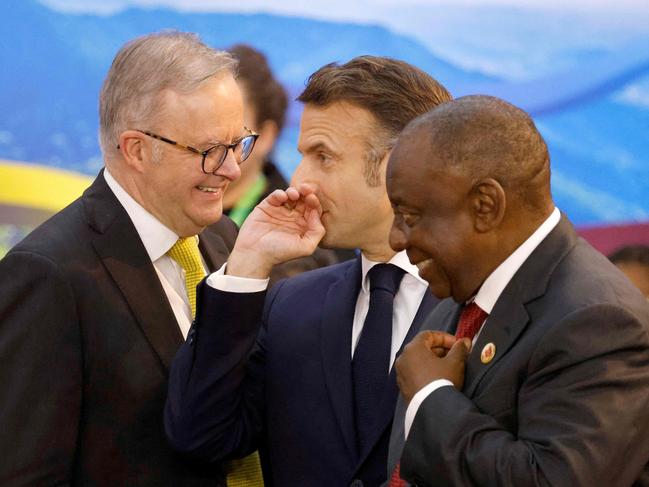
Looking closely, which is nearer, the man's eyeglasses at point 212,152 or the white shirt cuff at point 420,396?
the white shirt cuff at point 420,396

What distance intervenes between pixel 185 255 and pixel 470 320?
985 mm

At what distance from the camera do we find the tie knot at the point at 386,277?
2965 millimetres

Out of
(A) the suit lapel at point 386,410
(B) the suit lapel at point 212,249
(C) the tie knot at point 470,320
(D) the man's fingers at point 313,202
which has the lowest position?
(A) the suit lapel at point 386,410

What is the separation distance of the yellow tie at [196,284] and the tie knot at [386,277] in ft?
1.57

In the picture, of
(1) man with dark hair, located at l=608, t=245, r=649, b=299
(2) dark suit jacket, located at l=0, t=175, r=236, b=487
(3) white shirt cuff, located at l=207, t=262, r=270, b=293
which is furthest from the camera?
(1) man with dark hair, located at l=608, t=245, r=649, b=299

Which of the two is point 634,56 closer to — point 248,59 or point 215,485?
point 248,59

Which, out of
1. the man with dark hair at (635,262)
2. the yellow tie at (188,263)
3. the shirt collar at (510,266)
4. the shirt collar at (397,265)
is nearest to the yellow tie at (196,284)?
the yellow tie at (188,263)

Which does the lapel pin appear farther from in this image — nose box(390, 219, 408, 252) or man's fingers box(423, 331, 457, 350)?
nose box(390, 219, 408, 252)

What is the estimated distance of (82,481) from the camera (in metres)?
2.88

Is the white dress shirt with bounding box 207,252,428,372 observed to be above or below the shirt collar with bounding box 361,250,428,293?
below

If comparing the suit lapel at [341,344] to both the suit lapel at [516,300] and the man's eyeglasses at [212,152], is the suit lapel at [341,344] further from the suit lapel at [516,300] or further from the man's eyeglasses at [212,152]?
the suit lapel at [516,300]

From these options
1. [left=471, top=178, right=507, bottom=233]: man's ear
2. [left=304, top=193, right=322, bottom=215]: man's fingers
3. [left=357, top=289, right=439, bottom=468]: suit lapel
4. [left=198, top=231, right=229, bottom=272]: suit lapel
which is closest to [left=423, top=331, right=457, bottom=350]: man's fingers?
[left=471, top=178, right=507, bottom=233]: man's ear

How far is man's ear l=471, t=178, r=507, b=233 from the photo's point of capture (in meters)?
2.25

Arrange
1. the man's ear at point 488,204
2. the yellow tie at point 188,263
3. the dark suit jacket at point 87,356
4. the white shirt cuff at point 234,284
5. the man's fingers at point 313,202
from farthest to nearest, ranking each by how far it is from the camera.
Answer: the yellow tie at point 188,263 → the man's fingers at point 313,202 → the white shirt cuff at point 234,284 → the dark suit jacket at point 87,356 → the man's ear at point 488,204
